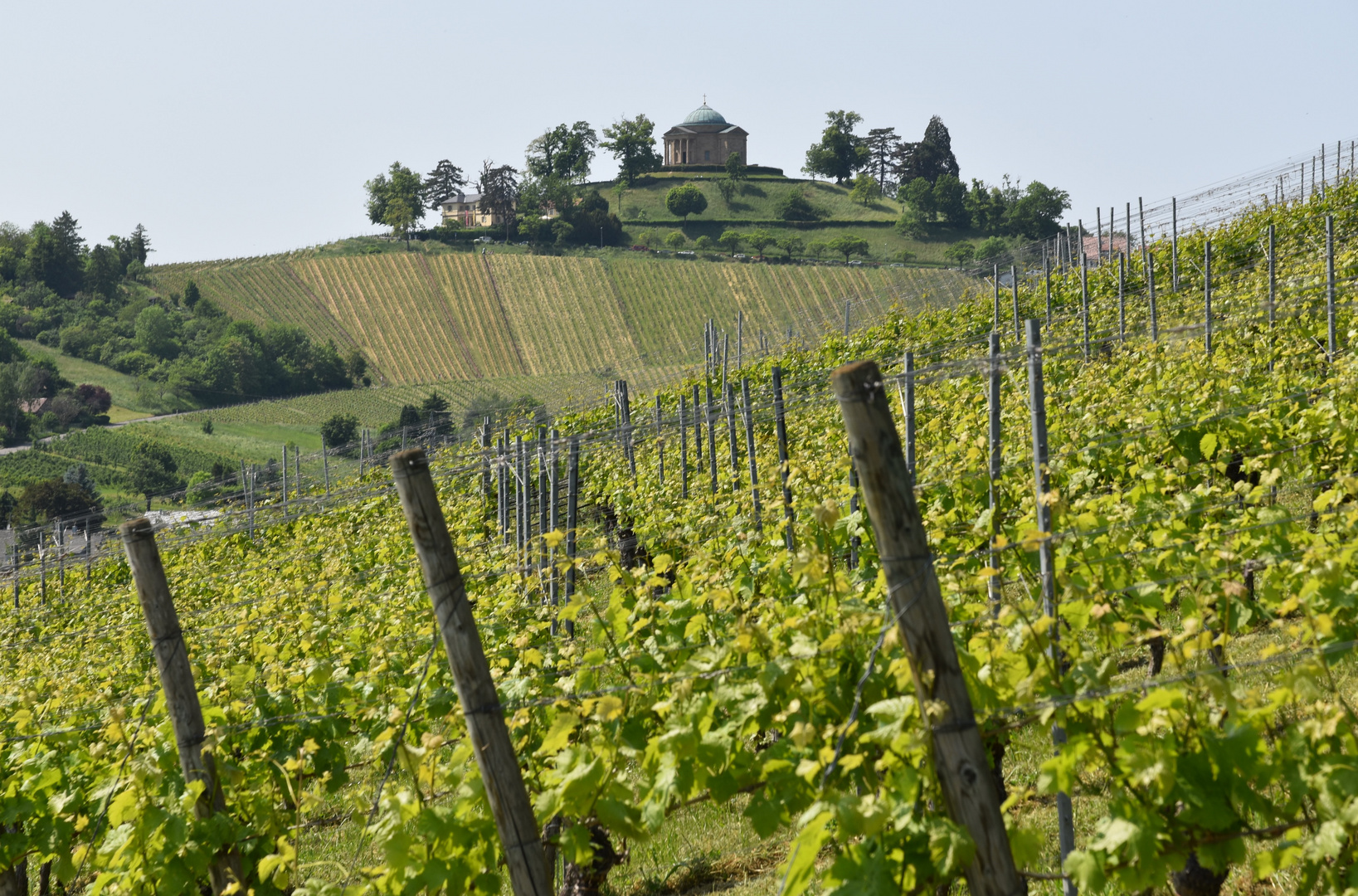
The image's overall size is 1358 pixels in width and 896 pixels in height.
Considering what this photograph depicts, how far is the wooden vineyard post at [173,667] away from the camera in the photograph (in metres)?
3.38

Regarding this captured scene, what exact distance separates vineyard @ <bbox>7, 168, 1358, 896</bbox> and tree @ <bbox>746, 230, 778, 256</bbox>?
71101 millimetres

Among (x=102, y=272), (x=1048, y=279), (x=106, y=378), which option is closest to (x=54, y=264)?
(x=102, y=272)

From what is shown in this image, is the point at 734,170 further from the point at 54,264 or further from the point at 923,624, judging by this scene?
the point at 923,624

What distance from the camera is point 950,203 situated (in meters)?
84.2

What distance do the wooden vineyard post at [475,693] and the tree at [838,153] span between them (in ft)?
342

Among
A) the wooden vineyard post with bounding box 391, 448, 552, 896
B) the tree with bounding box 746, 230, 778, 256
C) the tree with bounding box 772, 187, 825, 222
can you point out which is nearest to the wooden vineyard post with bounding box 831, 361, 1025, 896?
the wooden vineyard post with bounding box 391, 448, 552, 896

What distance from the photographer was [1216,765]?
7.05 ft

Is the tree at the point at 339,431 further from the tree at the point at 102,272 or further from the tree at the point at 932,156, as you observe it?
the tree at the point at 932,156

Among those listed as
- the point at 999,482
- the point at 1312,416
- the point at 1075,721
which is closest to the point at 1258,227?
the point at 1312,416

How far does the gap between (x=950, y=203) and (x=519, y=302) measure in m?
37.6

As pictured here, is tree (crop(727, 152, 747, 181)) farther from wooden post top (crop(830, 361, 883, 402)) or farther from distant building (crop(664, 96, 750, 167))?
wooden post top (crop(830, 361, 883, 402))

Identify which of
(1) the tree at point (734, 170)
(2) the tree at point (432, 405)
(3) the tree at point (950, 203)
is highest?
(1) the tree at point (734, 170)

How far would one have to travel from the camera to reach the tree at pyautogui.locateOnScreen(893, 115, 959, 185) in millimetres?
96562

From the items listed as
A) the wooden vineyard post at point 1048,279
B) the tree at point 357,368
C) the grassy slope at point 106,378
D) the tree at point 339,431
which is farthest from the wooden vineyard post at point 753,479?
the grassy slope at point 106,378
